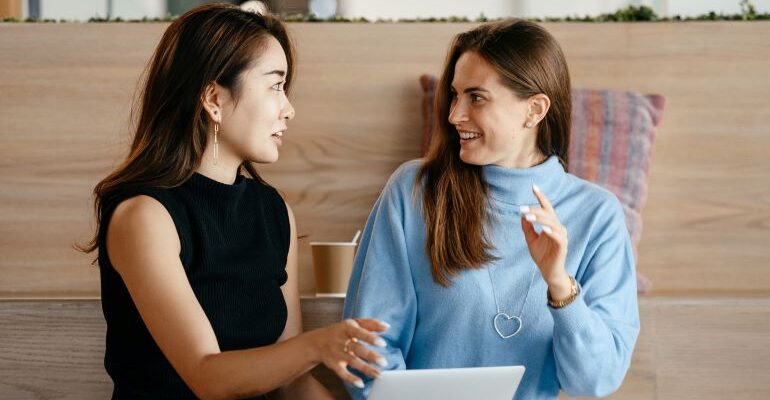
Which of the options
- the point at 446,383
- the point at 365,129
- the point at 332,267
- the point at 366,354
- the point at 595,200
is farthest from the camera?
the point at 365,129

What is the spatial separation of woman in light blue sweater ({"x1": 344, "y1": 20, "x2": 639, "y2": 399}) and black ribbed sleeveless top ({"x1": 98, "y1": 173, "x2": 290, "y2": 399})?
16 cm

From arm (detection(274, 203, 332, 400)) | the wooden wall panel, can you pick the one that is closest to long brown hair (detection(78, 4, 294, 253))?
arm (detection(274, 203, 332, 400))

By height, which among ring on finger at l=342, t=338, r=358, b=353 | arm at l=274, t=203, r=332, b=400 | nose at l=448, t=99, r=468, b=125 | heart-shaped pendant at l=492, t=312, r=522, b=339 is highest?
nose at l=448, t=99, r=468, b=125

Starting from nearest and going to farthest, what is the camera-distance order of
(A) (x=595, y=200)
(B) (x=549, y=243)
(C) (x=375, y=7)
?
(B) (x=549, y=243)
(A) (x=595, y=200)
(C) (x=375, y=7)

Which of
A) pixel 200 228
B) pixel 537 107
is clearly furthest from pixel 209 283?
pixel 537 107

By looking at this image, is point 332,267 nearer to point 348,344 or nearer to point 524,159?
point 524,159

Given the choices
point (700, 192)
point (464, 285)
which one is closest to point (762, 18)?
point (700, 192)

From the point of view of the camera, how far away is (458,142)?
5.30 feet

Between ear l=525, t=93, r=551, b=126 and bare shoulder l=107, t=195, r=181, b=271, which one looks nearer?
bare shoulder l=107, t=195, r=181, b=271

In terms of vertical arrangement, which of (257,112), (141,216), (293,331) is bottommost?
(293,331)

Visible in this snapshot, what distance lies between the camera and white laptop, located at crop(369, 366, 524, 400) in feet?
4.01

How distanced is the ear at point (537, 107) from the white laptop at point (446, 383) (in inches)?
17.1

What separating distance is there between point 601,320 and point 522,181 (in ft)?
0.77

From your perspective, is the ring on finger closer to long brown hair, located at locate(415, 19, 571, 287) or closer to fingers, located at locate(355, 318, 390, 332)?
fingers, located at locate(355, 318, 390, 332)
